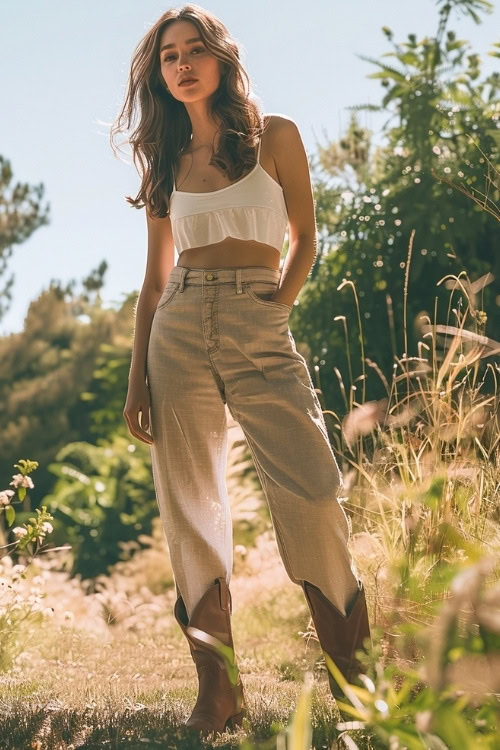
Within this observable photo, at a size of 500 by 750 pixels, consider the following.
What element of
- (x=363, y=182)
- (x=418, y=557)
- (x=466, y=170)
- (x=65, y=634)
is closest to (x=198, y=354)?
(x=418, y=557)

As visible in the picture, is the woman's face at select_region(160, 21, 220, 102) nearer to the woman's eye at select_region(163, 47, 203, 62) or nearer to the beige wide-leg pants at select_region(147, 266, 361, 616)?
the woman's eye at select_region(163, 47, 203, 62)

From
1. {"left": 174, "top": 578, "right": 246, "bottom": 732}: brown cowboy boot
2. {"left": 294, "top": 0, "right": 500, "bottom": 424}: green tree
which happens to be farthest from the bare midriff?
{"left": 294, "top": 0, "right": 500, "bottom": 424}: green tree

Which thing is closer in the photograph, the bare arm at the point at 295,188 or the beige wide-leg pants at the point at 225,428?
the beige wide-leg pants at the point at 225,428

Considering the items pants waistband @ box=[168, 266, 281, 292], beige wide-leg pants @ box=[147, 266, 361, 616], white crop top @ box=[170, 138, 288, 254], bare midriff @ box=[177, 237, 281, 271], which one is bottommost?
beige wide-leg pants @ box=[147, 266, 361, 616]

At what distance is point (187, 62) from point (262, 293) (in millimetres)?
704

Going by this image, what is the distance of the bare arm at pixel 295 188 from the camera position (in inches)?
99.8

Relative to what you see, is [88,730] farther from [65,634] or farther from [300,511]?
[65,634]

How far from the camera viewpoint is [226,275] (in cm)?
241

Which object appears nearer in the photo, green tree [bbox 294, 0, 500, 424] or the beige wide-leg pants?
the beige wide-leg pants

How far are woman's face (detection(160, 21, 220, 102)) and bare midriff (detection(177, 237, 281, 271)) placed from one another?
457 millimetres

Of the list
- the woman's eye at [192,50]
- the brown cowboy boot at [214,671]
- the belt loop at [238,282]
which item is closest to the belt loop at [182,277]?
the belt loop at [238,282]

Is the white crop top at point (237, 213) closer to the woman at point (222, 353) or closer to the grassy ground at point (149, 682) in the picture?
the woman at point (222, 353)

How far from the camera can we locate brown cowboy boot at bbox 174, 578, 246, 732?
231 centimetres

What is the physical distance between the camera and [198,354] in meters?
2.44
